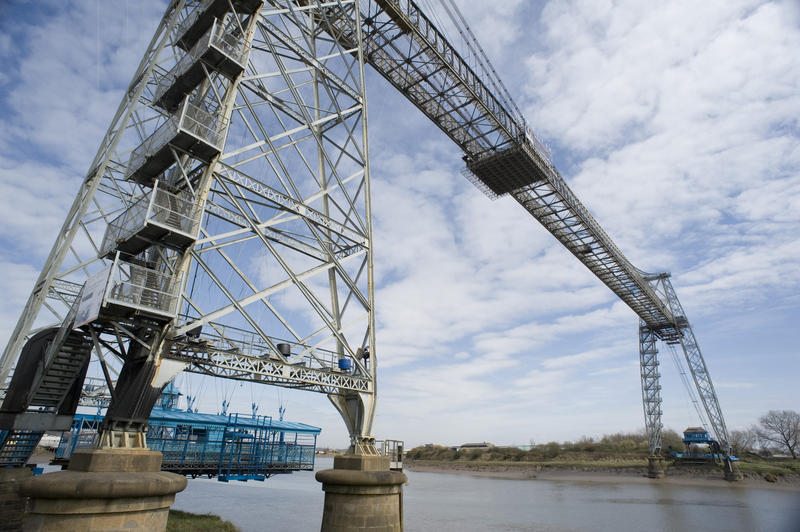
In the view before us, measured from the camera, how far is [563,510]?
3312cm

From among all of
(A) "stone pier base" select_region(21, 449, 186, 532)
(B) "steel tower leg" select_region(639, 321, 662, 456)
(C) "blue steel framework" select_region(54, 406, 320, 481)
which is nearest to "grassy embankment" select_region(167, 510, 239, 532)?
(C) "blue steel framework" select_region(54, 406, 320, 481)

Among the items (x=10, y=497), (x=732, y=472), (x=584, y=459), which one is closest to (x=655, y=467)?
(x=732, y=472)

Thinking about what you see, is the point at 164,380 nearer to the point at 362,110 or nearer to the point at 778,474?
the point at 362,110

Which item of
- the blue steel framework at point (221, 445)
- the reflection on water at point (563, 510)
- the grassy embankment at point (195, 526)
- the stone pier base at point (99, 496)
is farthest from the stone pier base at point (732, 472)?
the stone pier base at point (99, 496)

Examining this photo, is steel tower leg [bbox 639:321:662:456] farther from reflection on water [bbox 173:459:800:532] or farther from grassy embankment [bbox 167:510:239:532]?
grassy embankment [bbox 167:510:239:532]

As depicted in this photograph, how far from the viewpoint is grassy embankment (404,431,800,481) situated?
178 ft

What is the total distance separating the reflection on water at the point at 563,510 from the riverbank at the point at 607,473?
5.90 meters

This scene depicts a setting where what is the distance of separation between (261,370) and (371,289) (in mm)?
5713

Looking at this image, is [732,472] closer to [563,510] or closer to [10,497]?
[563,510]

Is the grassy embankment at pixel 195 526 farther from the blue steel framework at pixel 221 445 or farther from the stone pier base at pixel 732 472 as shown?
the stone pier base at pixel 732 472

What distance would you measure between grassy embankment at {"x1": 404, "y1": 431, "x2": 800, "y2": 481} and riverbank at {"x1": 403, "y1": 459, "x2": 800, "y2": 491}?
0.10 metres

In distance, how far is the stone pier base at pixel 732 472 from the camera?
50.8 metres

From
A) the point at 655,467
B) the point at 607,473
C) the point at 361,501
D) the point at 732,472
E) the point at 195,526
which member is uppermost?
the point at 361,501

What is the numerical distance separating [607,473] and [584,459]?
13.9 metres
